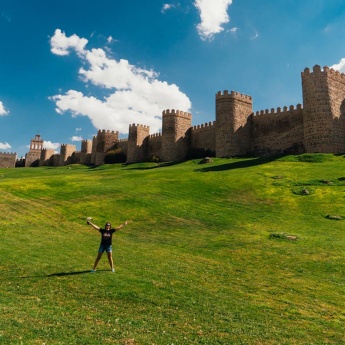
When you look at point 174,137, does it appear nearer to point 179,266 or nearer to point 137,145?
point 137,145

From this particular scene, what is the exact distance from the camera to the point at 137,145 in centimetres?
7600

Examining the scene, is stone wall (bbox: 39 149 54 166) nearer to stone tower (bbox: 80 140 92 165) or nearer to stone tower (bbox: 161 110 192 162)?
stone tower (bbox: 80 140 92 165)

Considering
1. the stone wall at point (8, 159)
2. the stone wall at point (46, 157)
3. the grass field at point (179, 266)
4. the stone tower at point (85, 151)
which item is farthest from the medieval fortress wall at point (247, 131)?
the stone wall at point (8, 159)

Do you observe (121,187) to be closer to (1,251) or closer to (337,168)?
(1,251)

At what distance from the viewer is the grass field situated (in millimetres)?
8758

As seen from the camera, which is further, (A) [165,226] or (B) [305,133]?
(B) [305,133]

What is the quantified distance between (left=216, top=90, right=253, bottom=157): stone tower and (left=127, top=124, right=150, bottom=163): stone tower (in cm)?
2261

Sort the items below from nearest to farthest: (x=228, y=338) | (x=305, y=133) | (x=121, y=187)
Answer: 1. (x=228, y=338)
2. (x=121, y=187)
3. (x=305, y=133)

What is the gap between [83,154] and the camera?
299ft

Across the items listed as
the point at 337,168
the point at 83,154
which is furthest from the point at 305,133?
the point at 83,154

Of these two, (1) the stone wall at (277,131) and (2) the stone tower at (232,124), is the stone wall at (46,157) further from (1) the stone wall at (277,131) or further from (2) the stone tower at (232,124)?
(1) the stone wall at (277,131)

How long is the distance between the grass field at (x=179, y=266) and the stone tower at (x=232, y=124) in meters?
27.2

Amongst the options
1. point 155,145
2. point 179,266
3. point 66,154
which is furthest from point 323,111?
point 66,154

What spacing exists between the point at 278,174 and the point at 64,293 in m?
28.1
